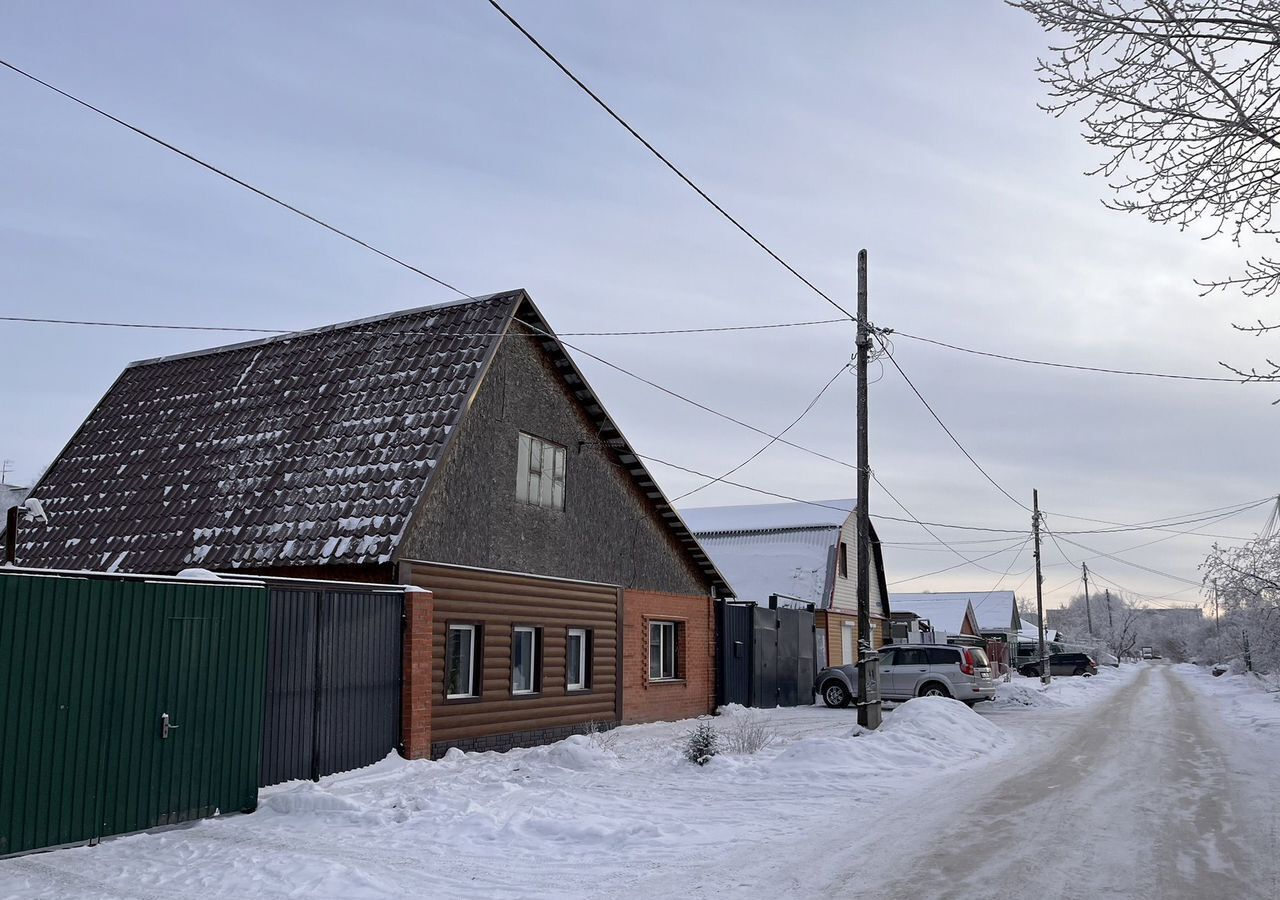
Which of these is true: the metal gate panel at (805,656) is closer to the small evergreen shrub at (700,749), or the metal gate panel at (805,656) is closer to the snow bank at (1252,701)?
the snow bank at (1252,701)

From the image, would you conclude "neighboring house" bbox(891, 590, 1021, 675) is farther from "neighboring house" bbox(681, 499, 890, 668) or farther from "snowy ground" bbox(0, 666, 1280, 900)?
"snowy ground" bbox(0, 666, 1280, 900)

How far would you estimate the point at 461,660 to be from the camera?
635 inches

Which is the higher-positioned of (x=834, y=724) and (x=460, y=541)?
(x=460, y=541)

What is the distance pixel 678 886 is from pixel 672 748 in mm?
8628

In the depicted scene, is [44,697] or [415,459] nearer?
[44,697]

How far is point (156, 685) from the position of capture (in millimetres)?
9773

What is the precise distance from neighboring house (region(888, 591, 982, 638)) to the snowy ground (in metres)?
52.0

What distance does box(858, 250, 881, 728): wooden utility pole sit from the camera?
18.1 metres

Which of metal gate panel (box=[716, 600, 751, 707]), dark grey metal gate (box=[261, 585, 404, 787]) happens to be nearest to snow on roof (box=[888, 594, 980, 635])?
metal gate panel (box=[716, 600, 751, 707])

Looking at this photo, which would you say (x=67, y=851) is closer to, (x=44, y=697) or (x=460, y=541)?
(x=44, y=697)

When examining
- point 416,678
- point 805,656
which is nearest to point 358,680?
point 416,678

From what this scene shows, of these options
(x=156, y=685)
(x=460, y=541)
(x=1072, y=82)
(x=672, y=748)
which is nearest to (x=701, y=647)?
(x=672, y=748)

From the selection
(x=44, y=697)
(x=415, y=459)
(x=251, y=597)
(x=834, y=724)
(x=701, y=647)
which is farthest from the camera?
(x=701, y=647)

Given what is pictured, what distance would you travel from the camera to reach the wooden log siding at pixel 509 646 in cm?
1526
